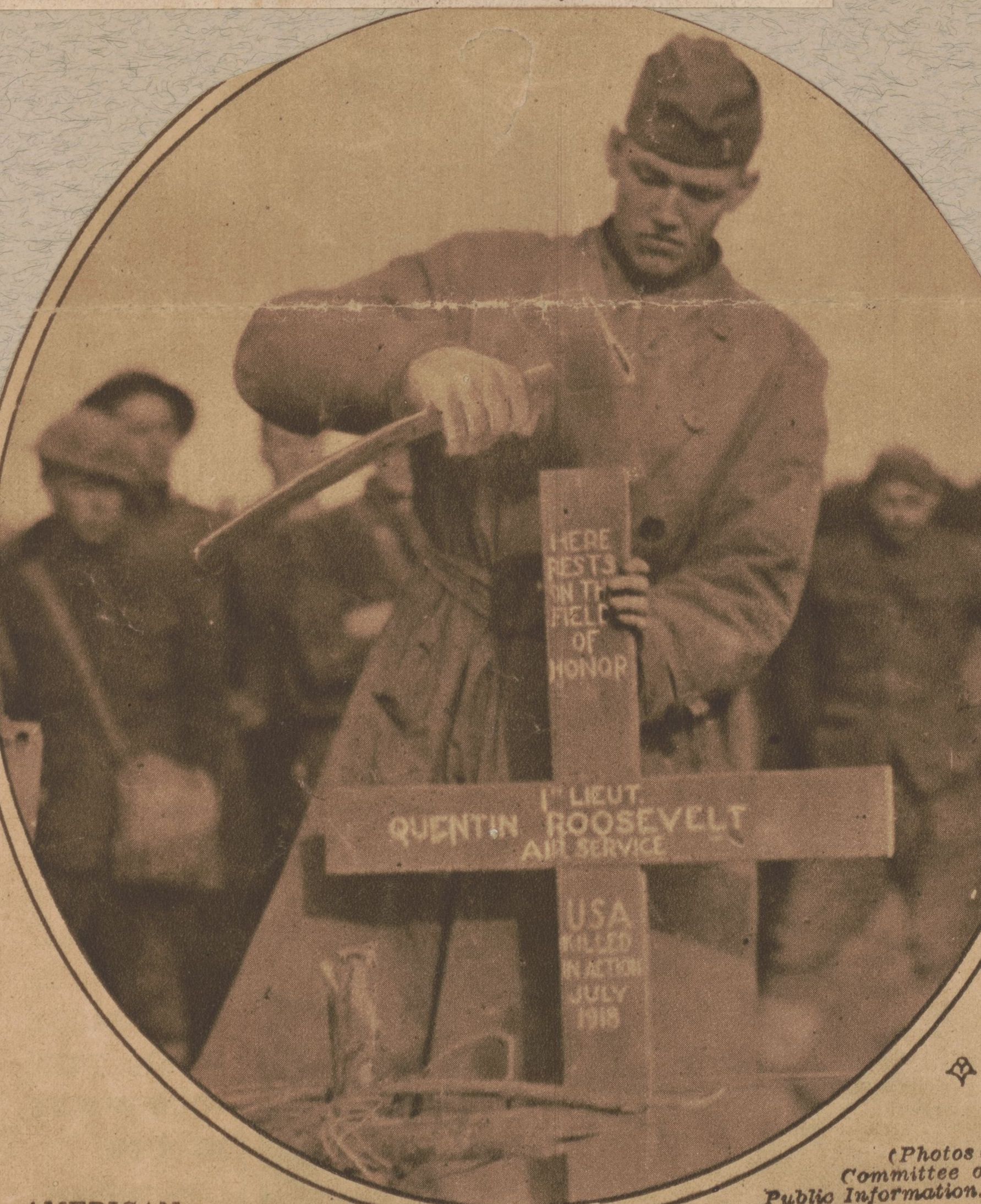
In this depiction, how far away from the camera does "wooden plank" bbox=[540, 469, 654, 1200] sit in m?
5.12

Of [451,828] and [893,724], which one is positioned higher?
[893,724]

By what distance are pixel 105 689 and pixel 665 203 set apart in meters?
2.07

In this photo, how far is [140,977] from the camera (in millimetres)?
5176

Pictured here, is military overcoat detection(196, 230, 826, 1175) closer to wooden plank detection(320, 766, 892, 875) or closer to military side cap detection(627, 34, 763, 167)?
wooden plank detection(320, 766, 892, 875)

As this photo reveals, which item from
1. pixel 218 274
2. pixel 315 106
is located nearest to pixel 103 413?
pixel 218 274

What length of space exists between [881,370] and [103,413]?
7.10ft

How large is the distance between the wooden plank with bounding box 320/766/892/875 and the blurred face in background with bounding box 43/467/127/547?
97 cm

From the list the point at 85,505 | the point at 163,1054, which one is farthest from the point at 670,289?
the point at 163,1054

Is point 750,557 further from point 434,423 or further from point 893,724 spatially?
point 434,423

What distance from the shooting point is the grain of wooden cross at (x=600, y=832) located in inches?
202

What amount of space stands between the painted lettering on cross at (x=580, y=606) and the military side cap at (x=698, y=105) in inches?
43.7

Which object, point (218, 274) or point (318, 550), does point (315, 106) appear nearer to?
point (218, 274)

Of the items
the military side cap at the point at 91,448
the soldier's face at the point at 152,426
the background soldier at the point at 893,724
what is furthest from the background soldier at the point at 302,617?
the background soldier at the point at 893,724

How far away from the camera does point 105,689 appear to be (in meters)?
5.22
